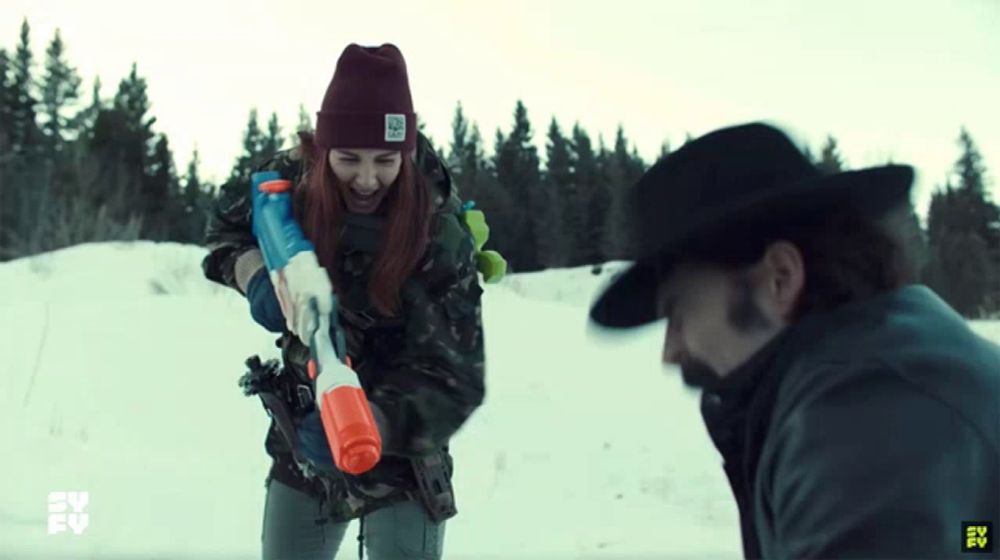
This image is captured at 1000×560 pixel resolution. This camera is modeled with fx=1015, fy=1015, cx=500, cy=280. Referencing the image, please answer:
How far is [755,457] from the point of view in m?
0.79

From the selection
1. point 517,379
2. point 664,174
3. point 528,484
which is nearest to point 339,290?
point 664,174

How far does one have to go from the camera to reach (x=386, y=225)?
58.1 inches

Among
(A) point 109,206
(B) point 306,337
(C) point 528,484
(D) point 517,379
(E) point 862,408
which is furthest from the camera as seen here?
(A) point 109,206

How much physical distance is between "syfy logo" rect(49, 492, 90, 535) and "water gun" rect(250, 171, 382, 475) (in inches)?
40.8

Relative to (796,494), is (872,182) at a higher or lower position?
higher

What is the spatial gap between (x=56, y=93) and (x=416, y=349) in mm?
4307

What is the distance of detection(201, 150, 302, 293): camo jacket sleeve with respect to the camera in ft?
5.23

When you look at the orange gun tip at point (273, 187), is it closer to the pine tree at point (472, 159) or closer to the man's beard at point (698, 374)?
the man's beard at point (698, 374)

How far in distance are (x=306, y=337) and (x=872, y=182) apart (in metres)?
0.86

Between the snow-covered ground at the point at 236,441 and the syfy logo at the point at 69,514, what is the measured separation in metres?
0.03

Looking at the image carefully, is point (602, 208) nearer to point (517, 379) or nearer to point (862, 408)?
point (517, 379)

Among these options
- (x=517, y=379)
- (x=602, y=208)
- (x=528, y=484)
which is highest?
(x=602, y=208)

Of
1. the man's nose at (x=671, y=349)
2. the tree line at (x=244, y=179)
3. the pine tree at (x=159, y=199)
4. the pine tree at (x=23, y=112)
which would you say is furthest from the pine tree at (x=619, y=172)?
the pine tree at (x=159, y=199)

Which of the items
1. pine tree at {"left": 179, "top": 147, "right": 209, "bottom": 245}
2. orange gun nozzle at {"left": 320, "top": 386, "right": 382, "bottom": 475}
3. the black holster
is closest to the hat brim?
orange gun nozzle at {"left": 320, "top": 386, "right": 382, "bottom": 475}
